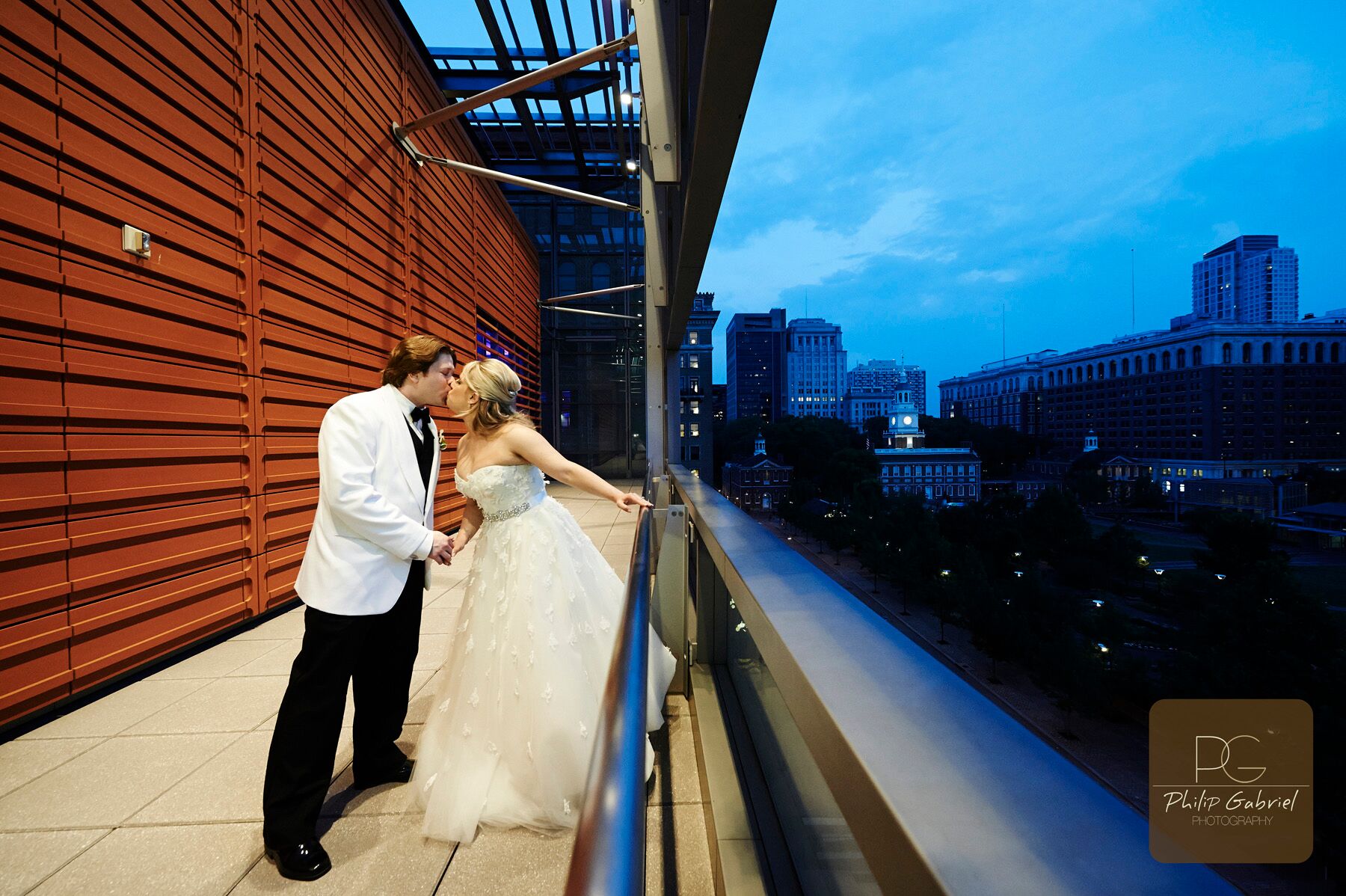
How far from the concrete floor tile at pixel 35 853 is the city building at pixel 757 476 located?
21.4 meters

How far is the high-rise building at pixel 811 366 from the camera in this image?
114ft

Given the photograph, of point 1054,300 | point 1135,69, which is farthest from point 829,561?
point 1054,300

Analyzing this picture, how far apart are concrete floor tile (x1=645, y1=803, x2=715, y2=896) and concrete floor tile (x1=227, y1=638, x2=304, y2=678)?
2.07 meters

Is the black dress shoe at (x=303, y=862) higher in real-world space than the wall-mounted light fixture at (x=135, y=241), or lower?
lower

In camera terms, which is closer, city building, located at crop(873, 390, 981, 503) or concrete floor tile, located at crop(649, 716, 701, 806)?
concrete floor tile, located at crop(649, 716, 701, 806)

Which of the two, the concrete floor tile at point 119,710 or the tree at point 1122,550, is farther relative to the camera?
the tree at point 1122,550

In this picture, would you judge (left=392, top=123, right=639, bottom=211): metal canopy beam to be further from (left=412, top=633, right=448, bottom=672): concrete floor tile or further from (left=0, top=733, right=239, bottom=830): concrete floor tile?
(left=0, top=733, right=239, bottom=830): concrete floor tile

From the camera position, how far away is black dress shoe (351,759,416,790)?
6.73 feet

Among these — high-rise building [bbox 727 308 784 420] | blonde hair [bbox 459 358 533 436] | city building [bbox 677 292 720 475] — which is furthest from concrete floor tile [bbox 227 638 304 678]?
high-rise building [bbox 727 308 784 420]

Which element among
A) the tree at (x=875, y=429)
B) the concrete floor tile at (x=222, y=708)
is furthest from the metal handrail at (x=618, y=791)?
the tree at (x=875, y=429)

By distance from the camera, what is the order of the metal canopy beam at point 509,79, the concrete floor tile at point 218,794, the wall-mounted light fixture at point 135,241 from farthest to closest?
the metal canopy beam at point 509,79 < the wall-mounted light fixture at point 135,241 < the concrete floor tile at point 218,794

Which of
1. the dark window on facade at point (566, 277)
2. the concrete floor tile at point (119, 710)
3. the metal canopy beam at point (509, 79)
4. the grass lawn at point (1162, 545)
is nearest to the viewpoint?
the concrete floor tile at point (119, 710)

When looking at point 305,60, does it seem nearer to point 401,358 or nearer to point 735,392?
point 401,358

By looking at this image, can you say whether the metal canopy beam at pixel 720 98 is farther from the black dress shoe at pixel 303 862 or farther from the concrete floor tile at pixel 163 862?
the concrete floor tile at pixel 163 862
